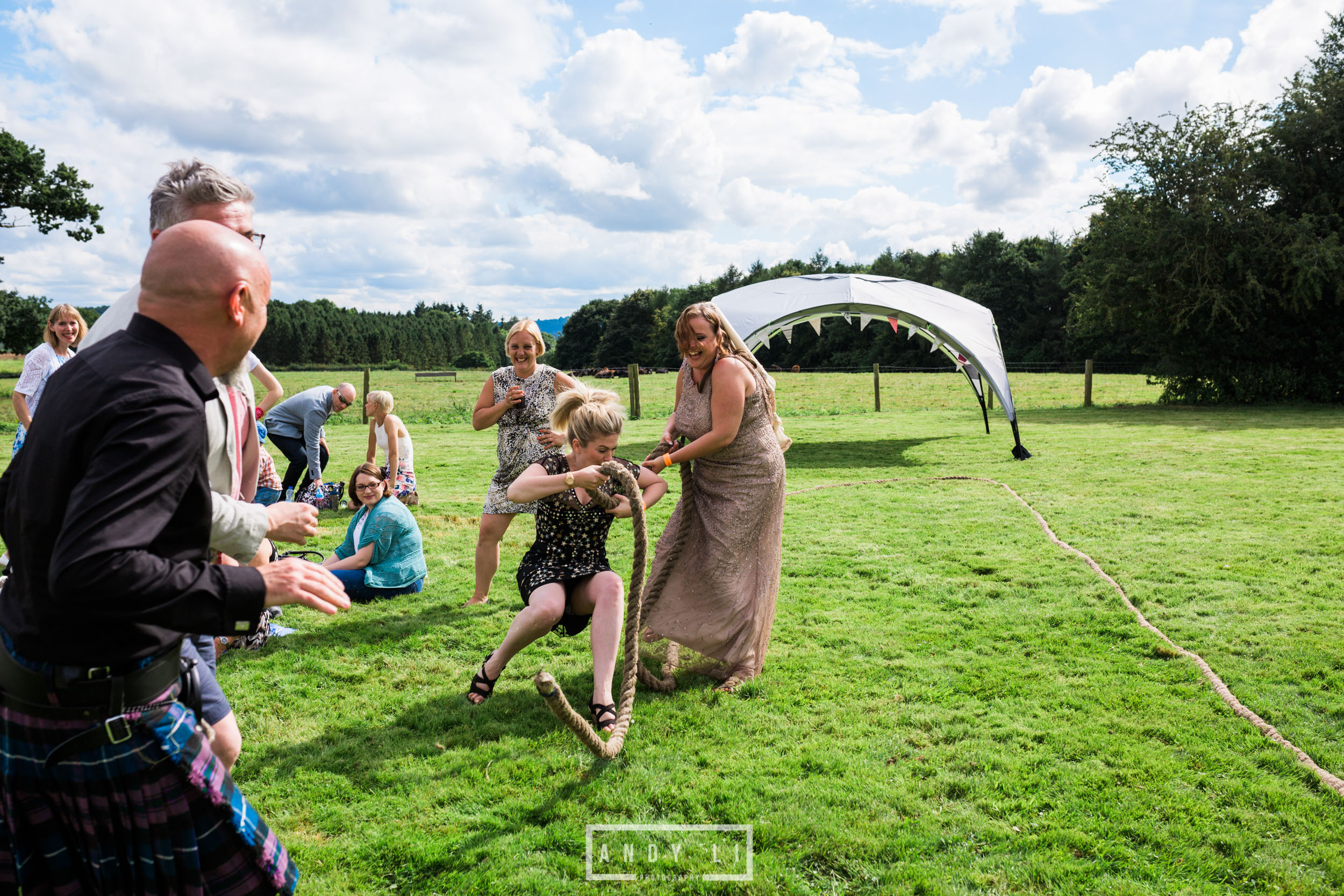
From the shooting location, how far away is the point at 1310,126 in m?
21.5

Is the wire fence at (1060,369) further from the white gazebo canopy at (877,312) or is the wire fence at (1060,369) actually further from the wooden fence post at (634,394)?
the white gazebo canopy at (877,312)

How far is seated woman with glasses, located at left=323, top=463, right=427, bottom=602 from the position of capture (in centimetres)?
583

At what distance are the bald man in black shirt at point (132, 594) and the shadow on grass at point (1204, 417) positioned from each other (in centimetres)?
1562

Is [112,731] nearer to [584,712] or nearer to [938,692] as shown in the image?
[584,712]

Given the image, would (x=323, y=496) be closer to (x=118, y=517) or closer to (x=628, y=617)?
(x=628, y=617)

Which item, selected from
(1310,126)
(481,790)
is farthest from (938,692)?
(1310,126)

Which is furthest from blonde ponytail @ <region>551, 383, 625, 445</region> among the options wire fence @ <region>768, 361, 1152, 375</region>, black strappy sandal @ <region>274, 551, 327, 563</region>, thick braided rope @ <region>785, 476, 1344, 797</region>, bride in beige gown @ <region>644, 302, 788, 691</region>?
wire fence @ <region>768, 361, 1152, 375</region>

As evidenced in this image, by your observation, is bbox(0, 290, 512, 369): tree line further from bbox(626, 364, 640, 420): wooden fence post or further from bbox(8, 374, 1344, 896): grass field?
bbox(8, 374, 1344, 896): grass field

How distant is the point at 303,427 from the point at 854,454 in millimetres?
8777

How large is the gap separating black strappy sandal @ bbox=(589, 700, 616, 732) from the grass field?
0.14 metres

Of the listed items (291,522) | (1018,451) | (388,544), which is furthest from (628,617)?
(1018,451)

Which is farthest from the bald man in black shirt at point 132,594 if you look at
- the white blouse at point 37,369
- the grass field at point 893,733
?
the white blouse at point 37,369

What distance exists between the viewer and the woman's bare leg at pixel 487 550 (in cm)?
558

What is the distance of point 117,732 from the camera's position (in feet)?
5.27
